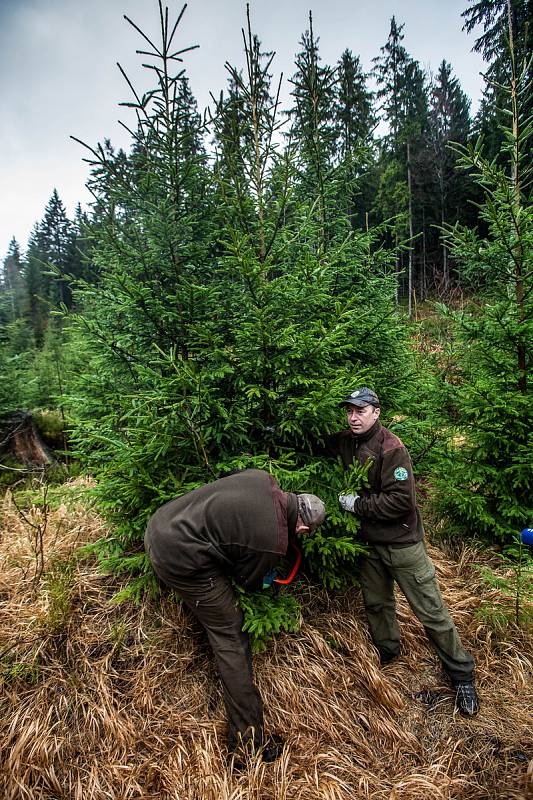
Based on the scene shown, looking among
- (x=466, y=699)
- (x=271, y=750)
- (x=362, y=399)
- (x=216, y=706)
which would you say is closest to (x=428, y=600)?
(x=466, y=699)

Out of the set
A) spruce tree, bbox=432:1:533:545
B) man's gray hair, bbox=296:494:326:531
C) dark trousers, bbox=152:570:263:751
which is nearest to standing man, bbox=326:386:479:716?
man's gray hair, bbox=296:494:326:531

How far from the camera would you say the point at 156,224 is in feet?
10.1

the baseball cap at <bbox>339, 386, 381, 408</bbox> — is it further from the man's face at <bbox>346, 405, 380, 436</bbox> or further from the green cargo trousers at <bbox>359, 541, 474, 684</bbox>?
the green cargo trousers at <bbox>359, 541, 474, 684</bbox>

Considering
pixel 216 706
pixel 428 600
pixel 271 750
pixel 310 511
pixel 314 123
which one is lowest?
pixel 271 750

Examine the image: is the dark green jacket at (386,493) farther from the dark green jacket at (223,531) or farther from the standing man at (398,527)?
the dark green jacket at (223,531)

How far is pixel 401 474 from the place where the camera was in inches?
109

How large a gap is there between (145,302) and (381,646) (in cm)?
370

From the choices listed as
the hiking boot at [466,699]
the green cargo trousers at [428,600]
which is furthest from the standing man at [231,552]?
the hiking boot at [466,699]

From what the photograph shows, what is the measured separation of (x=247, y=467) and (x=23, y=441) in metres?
6.22

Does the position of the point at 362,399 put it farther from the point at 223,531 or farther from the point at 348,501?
the point at 223,531

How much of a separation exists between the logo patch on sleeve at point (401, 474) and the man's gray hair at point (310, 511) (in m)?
0.72

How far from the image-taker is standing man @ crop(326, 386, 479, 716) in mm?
2797

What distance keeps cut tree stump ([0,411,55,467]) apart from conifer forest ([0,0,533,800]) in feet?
9.82

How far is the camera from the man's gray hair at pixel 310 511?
8.07 ft
